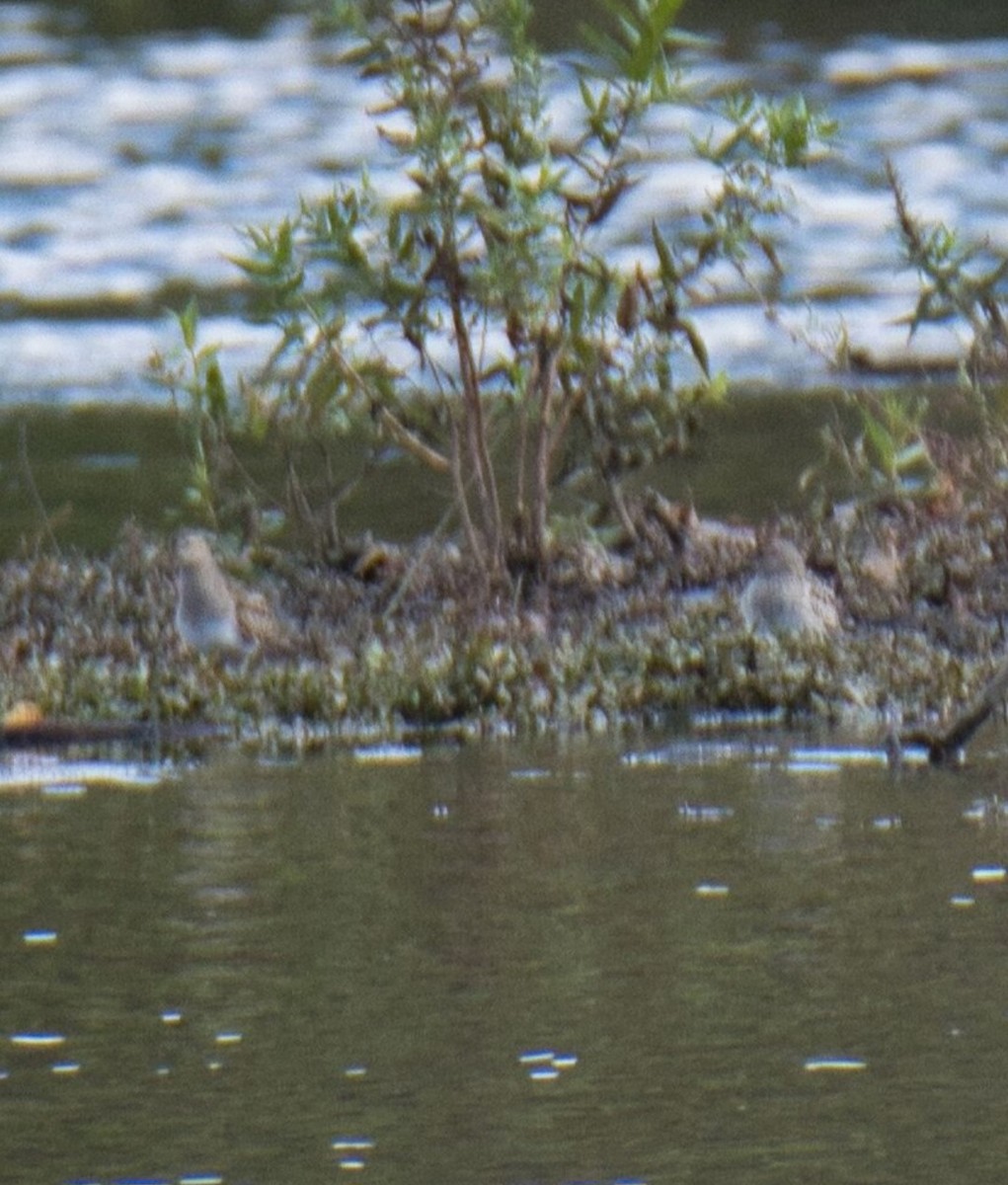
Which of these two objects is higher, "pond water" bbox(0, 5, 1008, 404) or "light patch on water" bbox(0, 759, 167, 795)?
"pond water" bbox(0, 5, 1008, 404)

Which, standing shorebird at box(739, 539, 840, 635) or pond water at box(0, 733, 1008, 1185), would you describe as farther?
standing shorebird at box(739, 539, 840, 635)

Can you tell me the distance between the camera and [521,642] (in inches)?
330

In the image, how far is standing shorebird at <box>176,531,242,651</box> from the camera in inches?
333

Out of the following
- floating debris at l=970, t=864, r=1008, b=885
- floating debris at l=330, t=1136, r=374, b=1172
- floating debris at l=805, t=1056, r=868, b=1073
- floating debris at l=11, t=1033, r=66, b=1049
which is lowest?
floating debris at l=330, t=1136, r=374, b=1172

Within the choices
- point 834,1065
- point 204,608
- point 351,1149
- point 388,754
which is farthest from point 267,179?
point 351,1149

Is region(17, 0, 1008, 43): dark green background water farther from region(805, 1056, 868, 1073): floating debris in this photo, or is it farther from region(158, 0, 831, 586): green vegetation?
region(805, 1056, 868, 1073): floating debris

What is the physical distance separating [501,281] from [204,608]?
127 cm

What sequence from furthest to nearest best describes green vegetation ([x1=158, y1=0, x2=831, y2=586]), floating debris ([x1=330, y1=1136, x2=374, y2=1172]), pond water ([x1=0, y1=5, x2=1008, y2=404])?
pond water ([x1=0, y1=5, x2=1008, y2=404]) → green vegetation ([x1=158, y1=0, x2=831, y2=586]) → floating debris ([x1=330, y1=1136, x2=374, y2=1172])

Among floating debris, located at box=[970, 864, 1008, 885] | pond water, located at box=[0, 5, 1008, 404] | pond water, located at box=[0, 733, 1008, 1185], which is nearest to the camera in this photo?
pond water, located at box=[0, 733, 1008, 1185]

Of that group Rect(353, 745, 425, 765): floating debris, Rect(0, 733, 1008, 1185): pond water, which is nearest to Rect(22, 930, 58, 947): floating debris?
Rect(0, 733, 1008, 1185): pond water

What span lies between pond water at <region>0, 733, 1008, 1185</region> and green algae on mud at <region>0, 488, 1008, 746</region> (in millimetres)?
371

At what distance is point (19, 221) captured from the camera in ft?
65.2

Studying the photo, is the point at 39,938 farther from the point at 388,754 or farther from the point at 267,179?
the point at 267,179

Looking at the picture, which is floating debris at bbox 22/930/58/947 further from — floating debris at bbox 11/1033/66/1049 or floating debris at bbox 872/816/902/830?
floating debris at bbox 872/816/902/830
